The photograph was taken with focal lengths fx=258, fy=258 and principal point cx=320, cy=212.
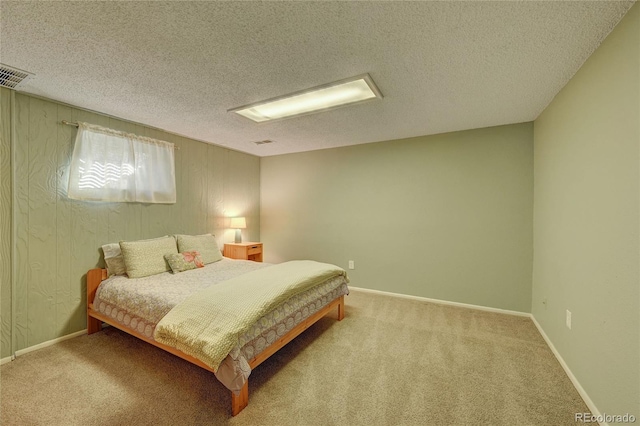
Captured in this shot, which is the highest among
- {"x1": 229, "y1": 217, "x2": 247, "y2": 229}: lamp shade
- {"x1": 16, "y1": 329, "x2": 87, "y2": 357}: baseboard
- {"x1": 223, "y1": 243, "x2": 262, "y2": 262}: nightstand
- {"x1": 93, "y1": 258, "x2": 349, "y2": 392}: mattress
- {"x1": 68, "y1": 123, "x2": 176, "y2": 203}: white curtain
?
{"x1": 68, "y1": 123, "x2": 176, "y2": 203}: white curtain

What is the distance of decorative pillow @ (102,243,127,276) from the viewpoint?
2.80 metres

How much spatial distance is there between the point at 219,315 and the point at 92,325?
6.53ft

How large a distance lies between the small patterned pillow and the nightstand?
872 millimetres

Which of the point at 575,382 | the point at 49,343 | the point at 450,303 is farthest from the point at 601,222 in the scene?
the point at 49,343

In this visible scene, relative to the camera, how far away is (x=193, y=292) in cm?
223

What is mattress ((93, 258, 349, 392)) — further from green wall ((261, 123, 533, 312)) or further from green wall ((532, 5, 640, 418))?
green wall ((532, 5, 640, 418))

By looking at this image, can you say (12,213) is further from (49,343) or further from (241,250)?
(241,250)

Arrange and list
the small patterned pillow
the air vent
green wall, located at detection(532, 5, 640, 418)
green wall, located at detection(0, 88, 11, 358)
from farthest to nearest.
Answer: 1. the small patterned pillow
2. green wall, located at detection(0, 88, 11, 358)
3. the air vent
4. green wall, located at detection(532, 5, 640, 418)

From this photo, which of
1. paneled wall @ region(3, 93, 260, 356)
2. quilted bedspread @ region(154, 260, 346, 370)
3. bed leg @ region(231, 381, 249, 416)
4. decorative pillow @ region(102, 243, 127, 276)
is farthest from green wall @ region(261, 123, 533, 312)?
bed leg @ region(231, 381, 249, 416)

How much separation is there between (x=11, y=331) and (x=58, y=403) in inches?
41.8

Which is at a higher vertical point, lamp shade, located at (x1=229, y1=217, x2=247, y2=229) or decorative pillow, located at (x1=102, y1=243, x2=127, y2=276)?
lamp shade, located at (x1=229, y1=217, x2=247, y2=229)

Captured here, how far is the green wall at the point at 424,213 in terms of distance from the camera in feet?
10.4

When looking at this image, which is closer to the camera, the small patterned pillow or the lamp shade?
the small patterned pillow

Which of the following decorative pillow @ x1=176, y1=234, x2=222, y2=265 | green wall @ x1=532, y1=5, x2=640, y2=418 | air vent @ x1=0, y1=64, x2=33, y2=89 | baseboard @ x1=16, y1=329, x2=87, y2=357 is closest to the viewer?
green wall @ x1=532, y1=5, x2=640, y2=418
